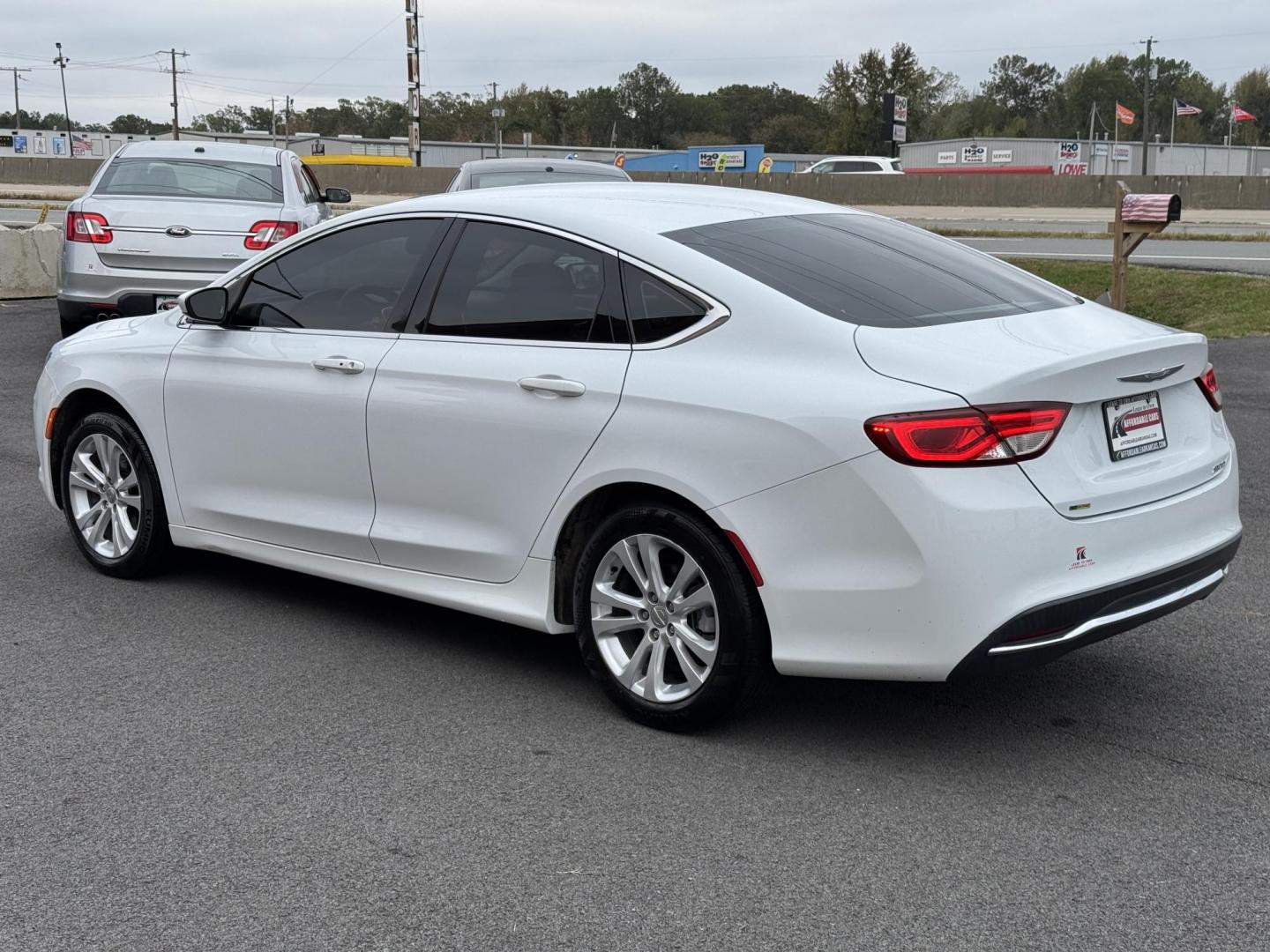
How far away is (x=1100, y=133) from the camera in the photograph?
149875mm

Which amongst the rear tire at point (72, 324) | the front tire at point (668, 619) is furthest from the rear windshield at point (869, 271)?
the rear tire at point (72, 324)

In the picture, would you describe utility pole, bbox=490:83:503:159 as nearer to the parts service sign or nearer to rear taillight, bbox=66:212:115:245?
the parts service sign

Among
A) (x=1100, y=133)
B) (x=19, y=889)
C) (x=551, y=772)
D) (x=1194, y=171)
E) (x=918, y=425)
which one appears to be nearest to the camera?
(x=19, y=889)

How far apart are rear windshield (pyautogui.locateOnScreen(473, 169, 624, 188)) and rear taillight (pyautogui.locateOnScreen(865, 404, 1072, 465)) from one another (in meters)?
9.66

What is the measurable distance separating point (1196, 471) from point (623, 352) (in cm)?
174

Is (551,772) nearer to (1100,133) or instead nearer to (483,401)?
(483,401)

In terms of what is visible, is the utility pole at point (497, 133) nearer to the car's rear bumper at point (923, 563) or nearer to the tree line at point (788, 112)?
the tree line at point (788, 112)

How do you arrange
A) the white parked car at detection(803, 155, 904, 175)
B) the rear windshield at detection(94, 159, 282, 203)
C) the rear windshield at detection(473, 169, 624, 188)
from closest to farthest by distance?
1. the rear windshield at detection(94, 159, 282, 203)
2. the rear windshield at detection(473, 169, 624, 188)
3. the white parked car at detection(803, 155, 904, 175)

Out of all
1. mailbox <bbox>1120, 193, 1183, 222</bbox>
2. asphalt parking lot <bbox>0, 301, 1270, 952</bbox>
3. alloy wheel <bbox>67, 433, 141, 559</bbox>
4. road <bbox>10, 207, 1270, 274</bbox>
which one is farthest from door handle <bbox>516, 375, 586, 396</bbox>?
road <bbox>10, 207, 1270, 274</bbox>

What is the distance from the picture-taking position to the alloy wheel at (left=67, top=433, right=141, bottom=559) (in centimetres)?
594

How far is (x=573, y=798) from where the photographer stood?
3861 millimetres

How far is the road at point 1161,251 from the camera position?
19.7 metres

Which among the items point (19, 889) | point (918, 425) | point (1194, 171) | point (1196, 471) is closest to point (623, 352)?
point (918, 425)

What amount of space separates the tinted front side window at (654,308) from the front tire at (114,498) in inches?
96.2
